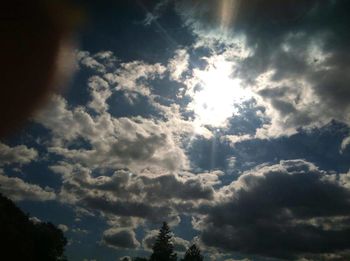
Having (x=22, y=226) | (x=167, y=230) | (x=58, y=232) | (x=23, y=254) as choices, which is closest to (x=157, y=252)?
(x=167, y=230)

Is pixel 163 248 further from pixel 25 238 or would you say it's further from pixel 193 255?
pixel 25 238

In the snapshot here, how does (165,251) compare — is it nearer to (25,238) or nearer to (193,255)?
(193,255)

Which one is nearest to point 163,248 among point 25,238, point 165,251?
point 165,251

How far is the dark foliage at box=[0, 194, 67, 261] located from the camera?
5593 centimetres

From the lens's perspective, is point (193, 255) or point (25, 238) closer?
point (25, 238)

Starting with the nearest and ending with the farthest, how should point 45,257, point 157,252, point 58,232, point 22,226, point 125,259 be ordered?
1. point 22,226
2. point 45,257
3. point 58,232
4. point 157,252
5. point 125,259

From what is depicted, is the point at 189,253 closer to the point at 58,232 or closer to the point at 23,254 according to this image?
the point at 58,232

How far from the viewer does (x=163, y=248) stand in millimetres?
96875

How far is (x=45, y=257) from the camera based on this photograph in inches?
3004

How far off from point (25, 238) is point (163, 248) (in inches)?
1620

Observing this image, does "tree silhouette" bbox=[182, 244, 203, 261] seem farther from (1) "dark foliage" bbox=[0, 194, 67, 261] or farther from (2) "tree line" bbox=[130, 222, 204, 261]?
(1) "dark foliage" bbox=[0, 194, 67, 261]

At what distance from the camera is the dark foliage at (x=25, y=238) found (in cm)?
5593

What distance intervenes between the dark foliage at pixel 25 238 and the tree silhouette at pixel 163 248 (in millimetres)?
23398

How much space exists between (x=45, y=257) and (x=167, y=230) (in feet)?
115
